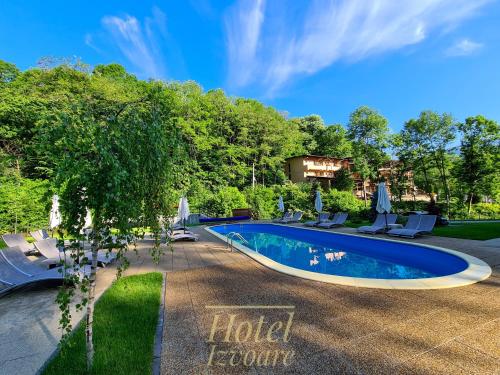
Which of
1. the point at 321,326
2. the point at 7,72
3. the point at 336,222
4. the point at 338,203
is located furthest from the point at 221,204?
the point at 7,72

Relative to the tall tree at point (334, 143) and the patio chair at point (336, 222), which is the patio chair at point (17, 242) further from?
the tall tree at point (334, 143)

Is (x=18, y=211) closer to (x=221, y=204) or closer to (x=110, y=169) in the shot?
(x=221, y=204)

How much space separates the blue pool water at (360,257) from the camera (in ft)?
23.2

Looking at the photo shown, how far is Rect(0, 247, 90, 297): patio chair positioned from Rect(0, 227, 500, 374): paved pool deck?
0.90 feet

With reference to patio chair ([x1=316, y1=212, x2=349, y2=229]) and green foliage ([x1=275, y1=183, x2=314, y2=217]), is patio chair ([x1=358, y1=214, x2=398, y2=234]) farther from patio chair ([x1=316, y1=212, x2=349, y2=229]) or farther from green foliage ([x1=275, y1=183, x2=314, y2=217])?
green foliage ([x1=275, y1=183, x2=314, y2=217])

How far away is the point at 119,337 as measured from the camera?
10.8 feet

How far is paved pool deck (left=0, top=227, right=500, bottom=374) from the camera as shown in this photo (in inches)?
105

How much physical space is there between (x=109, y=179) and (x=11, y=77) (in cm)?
3341

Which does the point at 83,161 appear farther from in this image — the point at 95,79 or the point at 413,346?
the point at 95,79

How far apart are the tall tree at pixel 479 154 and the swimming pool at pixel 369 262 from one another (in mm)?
21941

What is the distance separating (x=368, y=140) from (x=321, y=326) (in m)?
38.2

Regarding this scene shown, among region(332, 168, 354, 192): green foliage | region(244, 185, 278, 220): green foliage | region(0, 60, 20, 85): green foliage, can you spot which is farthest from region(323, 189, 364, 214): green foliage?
region(0, 60, 20, 85): green foliage

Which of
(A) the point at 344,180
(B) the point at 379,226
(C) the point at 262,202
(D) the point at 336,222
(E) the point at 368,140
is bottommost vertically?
(D) the point at 336,222

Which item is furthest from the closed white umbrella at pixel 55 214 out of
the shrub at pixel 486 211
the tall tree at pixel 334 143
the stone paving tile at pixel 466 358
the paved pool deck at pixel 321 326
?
the tall tree at pixel 334 143
